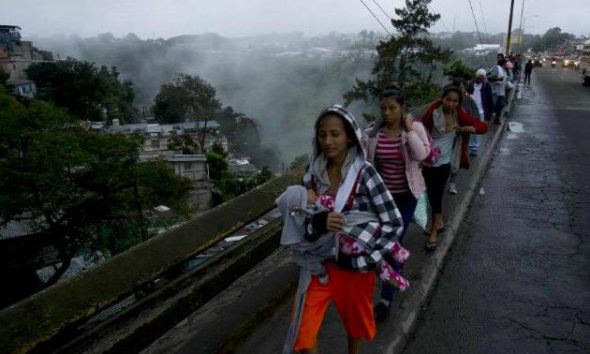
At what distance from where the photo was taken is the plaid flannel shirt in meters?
2.13

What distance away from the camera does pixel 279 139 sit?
84.3 meters

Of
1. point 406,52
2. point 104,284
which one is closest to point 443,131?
point 104,284

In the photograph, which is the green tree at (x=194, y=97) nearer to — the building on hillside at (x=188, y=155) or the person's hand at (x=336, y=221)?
the building on hillside at (x=188, y=155)

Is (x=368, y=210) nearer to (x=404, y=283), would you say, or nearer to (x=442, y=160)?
(x=404, y=283)

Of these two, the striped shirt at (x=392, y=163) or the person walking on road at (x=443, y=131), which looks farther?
the person walking on road at (x=443, y=131)

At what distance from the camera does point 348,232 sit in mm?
2121

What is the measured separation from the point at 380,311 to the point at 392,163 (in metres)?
1.10

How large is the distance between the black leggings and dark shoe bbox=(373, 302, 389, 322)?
161 cm

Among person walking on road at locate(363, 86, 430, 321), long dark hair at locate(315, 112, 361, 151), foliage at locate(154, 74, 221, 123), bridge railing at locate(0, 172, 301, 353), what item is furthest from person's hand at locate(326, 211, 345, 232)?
foliage at locate(154, 74, 221, 123)

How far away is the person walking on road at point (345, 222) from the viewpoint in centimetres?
212

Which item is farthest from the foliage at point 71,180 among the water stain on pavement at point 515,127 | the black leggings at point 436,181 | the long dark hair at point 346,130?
the long dark hair at point 346,130

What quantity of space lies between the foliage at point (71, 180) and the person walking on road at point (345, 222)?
16365 mm

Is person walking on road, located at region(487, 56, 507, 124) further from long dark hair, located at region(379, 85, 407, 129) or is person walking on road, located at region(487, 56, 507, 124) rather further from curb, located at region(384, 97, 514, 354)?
long dark hair, located at region(379, 85, 407, 129)

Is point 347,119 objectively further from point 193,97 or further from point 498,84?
point 193,97
